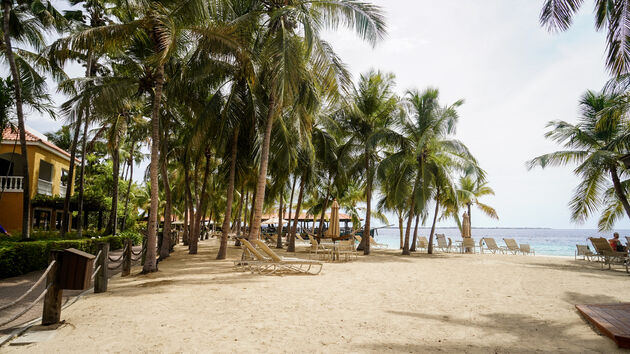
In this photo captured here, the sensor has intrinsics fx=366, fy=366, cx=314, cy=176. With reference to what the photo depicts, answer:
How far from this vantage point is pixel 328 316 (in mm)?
5176

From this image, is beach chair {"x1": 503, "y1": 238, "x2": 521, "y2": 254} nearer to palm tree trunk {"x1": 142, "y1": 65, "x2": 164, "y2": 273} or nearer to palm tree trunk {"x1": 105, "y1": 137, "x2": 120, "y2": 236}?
palm tree trunk {"x1": 142, "y1": 65, "x2": 164, "y2": 273}

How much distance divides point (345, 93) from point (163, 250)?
855cm

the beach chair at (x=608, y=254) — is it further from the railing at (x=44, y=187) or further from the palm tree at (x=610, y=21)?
the railing at (x=44, y=187)

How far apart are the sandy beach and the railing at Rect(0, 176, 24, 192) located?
1352 cm

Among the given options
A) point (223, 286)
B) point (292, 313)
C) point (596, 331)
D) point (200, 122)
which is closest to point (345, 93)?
point (200, 122)

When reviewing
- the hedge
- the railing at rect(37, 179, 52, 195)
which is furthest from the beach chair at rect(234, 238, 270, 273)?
the railing at rect(37, 179, 52, 195)

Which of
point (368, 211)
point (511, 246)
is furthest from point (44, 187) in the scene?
point (511, 246)

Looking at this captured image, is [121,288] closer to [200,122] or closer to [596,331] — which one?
[200,122]

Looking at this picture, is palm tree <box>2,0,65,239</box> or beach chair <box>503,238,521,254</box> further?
beach chair <box>503,238,521,254</box>

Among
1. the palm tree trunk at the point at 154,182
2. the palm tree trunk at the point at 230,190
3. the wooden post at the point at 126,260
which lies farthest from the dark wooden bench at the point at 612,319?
the palm tree trunk at the point at 230,190

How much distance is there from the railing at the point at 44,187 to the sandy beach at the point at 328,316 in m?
14.4

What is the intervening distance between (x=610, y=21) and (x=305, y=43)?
634 cm

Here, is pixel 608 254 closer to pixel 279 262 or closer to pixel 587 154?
pixel 587 154

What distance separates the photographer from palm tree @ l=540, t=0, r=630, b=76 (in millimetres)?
6750
